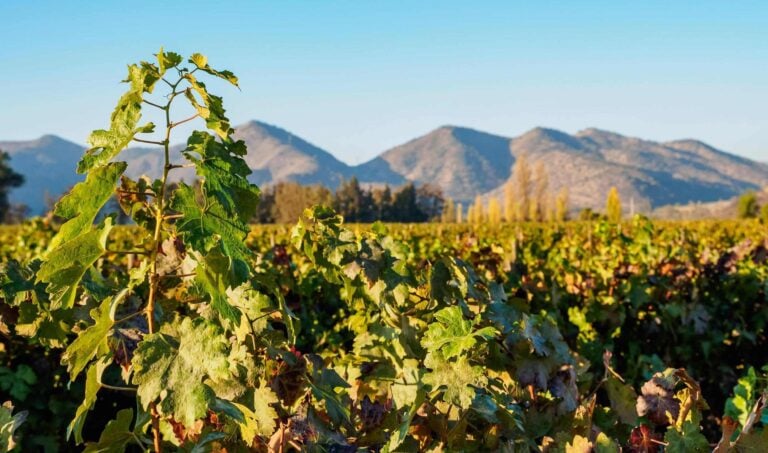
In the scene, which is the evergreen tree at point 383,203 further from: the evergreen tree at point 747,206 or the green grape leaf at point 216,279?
the green grape leaf at point 216,279

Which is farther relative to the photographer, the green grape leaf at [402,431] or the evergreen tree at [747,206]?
the evergreen tree at [747,206]

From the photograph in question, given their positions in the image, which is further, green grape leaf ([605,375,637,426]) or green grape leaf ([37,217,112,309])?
green grape leaf ([605,375,637,426])

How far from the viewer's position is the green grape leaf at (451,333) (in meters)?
1.64

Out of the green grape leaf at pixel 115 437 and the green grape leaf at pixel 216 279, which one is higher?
the green grape leaf at pixel 216 279

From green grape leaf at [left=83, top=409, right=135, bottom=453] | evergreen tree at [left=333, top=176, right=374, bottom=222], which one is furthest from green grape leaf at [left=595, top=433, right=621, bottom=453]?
evergreen tree at [left=333, top=176, right=374, bottom=222]

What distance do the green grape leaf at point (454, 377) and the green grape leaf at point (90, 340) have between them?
71 centimetres

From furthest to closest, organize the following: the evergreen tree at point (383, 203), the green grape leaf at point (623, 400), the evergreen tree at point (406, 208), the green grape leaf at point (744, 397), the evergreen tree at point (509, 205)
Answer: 1. the evergreen tree at point (406, 208)
2. the evergreen tree at point (383, 203)
3. the evergreen tree at point (509, 205)
4. the green grape leaf at point (623, 400)
5. the green grape leaf at point (744, 397)

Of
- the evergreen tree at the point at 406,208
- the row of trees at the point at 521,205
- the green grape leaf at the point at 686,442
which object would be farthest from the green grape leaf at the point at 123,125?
the evergreen tree at the point at 406,208

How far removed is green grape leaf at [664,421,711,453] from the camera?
1580 mm

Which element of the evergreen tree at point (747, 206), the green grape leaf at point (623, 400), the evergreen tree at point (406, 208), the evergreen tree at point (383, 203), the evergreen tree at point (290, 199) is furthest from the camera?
the evergreen tree at point (406, 208)

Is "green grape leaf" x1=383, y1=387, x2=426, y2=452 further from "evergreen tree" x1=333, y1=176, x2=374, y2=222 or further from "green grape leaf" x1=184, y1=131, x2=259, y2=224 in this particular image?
"evergreen tree" x1=333, y1=176, x2=374, y2=222

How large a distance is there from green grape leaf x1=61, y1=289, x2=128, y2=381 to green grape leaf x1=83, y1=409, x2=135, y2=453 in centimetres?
16

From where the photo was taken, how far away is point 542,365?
7.39 ft

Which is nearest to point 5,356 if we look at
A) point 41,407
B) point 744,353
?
point 41,407
